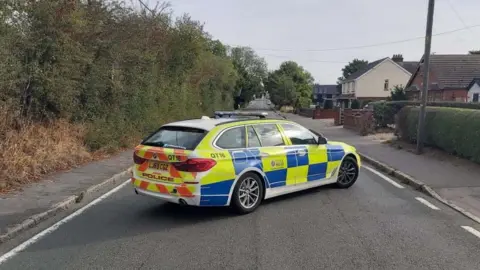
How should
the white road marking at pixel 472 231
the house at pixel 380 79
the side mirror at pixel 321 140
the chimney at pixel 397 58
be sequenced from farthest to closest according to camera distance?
the chimney at pixel 397 58 → the house at pixel 380 79 → the side mirror at pixel 321 140 → the white road marking at pixel 472 231

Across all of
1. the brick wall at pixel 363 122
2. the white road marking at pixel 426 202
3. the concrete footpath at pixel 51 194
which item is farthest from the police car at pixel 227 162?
the brick wall at pixel 363 122

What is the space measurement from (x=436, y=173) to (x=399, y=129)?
7559 millimetres

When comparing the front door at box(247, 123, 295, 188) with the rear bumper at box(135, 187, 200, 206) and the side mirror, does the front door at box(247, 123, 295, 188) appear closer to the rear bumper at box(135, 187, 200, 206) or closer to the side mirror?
the side mirror

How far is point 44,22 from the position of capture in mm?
10242

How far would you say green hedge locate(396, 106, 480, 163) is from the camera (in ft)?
36.7

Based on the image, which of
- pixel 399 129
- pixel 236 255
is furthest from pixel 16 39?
pixel 399 129

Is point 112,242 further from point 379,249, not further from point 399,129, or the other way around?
point 399,129

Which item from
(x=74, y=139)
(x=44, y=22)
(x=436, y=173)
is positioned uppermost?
(x=44, y=22)

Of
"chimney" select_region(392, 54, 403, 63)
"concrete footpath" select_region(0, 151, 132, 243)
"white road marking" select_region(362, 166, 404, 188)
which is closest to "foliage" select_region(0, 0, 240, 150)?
"concrete footpath" select_region(0, 151, 132, 243)

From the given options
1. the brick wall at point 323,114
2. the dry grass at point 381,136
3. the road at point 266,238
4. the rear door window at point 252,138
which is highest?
the rear door window at point 252,138

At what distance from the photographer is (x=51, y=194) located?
777 cm

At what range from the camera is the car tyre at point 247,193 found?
6754mm

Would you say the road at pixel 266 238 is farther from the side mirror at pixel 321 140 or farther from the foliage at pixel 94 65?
the foliage at pixel 94 65

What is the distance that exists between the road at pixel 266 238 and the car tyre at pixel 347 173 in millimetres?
1006
